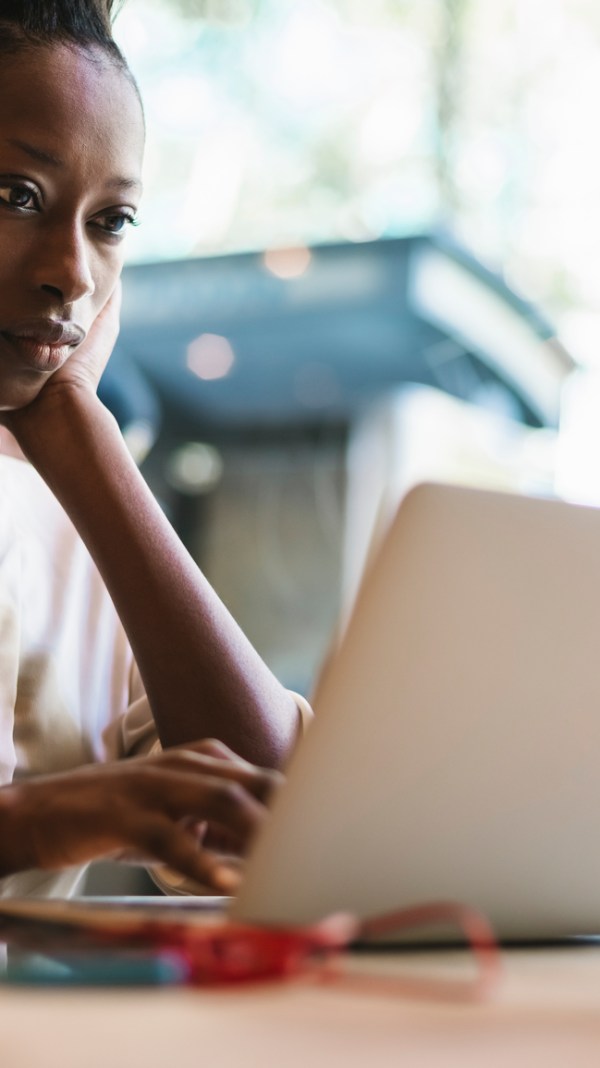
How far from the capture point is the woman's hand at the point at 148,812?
0.60 meters

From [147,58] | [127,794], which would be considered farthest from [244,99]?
[127,794]

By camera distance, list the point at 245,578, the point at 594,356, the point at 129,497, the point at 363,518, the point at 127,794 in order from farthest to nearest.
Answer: the point at 594,356 → the point at 245,578 → the point at 363,518 → the point at 129,497 → the point at 127,794

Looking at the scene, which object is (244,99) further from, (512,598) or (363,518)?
(512,598)

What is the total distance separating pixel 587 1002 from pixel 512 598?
0.17m

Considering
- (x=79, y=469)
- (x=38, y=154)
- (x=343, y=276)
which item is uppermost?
(x=343, y=276)

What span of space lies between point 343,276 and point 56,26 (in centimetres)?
255

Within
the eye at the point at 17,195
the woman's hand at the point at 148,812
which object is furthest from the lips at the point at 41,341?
the woman's hand at the point at 148,812

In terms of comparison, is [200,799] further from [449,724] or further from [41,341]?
[41,341]

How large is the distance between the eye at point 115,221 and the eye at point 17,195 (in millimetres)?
81

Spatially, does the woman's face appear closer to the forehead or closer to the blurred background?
the forehead

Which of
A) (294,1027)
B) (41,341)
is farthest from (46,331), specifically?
(294,1027)

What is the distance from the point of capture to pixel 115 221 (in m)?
1.15

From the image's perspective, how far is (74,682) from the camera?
120 cm

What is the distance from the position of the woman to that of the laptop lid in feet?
1.65
